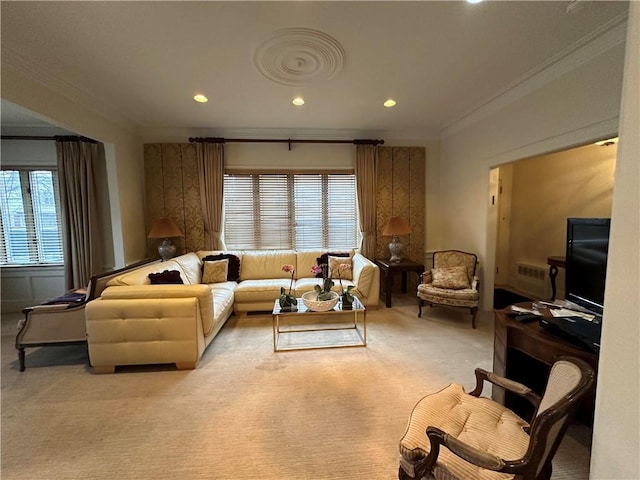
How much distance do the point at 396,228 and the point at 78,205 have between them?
469 centimetres

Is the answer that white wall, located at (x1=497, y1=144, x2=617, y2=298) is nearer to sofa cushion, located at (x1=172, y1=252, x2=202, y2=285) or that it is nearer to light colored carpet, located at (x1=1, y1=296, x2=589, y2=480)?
light colored carpet, located at (x1=1, y1=296, x2=589, y2=480)

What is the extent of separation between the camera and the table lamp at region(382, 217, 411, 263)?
4176mm

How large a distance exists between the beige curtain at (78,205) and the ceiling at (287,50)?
0.63 meters

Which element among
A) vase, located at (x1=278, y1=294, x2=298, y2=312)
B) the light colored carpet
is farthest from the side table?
vase, located at (x1=278, y1=294, x2=298, y2=312)

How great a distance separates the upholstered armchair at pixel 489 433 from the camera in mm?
922

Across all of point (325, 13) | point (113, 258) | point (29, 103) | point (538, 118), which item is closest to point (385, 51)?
point (325, 13)

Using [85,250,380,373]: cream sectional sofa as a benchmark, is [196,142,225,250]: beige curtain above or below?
above

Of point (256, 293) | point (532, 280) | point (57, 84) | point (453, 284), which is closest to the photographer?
point (57, 84)

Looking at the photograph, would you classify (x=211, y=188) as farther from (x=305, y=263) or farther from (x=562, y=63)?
(x=562, y=63)

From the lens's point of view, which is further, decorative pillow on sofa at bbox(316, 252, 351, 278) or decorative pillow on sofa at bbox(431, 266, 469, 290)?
decorative pillow on sofa at bbox(316, 252, 351, 278)

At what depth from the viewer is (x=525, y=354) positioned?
5.82 ft

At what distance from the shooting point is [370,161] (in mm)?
4453

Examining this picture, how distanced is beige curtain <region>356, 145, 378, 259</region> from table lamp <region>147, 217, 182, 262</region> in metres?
3.00

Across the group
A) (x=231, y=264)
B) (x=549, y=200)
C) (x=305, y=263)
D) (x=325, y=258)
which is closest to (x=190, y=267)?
(x=231, y=264)
